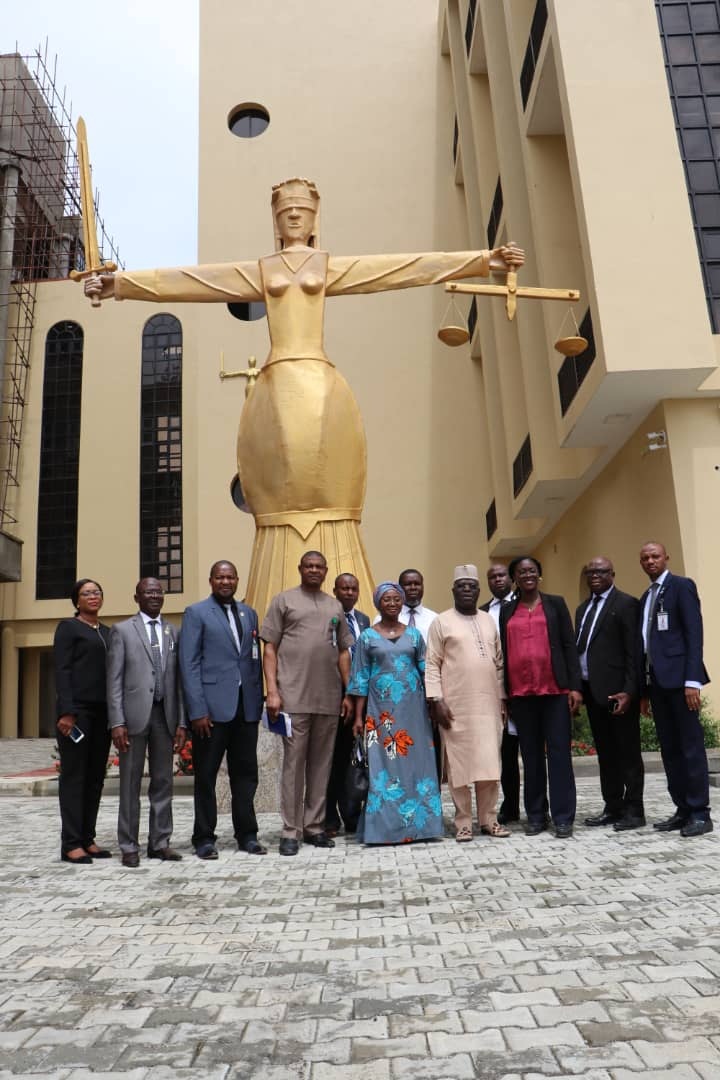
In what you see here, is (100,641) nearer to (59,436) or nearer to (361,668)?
(361,668)

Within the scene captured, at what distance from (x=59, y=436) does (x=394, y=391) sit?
9.93m

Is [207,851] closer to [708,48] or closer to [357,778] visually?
[357,778]

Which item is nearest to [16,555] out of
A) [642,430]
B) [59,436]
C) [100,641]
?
[59,436]

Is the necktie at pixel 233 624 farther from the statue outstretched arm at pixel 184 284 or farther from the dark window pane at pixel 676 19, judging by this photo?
the dark window pane at pixel 676 19

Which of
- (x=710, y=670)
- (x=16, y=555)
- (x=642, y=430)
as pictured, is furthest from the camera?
(x=16, y=555)

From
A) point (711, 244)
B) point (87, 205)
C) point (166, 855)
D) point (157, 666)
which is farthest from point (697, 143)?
point (166, 855)

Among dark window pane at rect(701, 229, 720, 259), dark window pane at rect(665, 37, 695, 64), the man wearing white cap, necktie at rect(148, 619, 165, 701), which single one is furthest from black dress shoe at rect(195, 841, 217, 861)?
dark window pane at rect(665, 37, 695, 64)

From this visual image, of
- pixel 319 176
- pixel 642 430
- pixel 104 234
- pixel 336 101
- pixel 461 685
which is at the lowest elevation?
pixel 461 685

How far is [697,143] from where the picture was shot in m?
11.1

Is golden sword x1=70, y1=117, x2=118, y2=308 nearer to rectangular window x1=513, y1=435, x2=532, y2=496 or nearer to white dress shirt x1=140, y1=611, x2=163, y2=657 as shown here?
white dress shirt x1=140, y1=611, x2=163, y2=657

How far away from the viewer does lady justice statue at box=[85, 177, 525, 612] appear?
7.85 meters

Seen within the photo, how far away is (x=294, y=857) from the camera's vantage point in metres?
5.07

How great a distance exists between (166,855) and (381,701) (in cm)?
150

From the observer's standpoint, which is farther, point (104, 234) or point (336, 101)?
point (104, 234)
